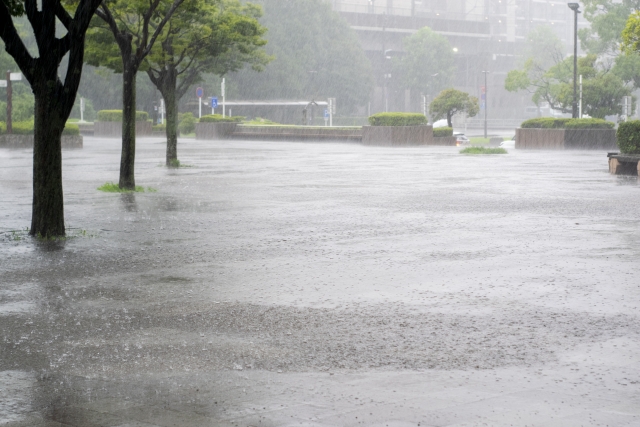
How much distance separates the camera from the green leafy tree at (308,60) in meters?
88.6

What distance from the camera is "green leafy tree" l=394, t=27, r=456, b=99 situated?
11438 cm

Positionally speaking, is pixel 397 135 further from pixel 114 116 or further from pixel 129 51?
pixel 129 51

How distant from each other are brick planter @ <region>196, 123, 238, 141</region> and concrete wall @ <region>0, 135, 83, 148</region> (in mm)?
15272

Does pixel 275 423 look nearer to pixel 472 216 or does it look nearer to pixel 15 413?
pixel 15 413

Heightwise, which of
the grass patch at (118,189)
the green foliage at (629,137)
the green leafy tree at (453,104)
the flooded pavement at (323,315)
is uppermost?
the green leafy tree at (453,104)


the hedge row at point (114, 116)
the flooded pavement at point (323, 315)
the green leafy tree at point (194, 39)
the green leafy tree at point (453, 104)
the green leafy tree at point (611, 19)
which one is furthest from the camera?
the hedge row at point (114, 116)

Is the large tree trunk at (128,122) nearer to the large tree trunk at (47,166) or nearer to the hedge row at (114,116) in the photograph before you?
the large tree trunk at (47,166)

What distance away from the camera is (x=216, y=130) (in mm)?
60938

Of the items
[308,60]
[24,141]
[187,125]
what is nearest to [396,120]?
[24,141]

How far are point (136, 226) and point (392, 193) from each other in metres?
7.24

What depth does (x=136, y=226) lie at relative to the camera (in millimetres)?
14508

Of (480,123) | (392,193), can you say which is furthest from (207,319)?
(480,123)

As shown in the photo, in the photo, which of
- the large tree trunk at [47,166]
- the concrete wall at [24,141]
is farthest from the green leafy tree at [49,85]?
the concrete wall at [24,141]

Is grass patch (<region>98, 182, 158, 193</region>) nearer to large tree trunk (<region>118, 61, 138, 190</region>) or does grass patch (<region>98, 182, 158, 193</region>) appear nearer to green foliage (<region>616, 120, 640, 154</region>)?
large tree trunk (<region>118, 61, 138, 190</region>)
